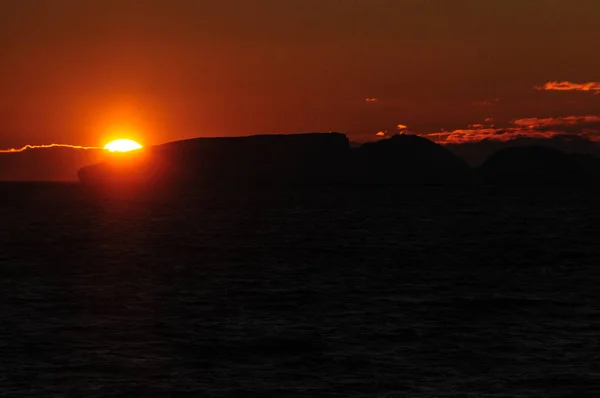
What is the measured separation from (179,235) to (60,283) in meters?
42.0

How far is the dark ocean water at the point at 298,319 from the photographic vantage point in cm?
2605

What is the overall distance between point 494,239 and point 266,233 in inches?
826

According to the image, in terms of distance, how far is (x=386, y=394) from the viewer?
2450cm

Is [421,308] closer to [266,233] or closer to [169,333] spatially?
[169,333]

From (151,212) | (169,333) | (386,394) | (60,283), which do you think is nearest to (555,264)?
(60,283)

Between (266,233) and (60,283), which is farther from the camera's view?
(266,233)

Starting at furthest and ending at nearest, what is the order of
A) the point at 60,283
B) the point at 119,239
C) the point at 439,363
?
the point at 119,239 → the point at 60,283 → the point at 439,363

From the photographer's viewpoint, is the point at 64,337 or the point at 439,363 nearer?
the point at 439,363

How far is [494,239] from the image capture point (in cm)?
8694

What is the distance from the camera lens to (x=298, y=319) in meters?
36.9

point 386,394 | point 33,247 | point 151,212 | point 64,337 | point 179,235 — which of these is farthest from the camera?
point 151,212

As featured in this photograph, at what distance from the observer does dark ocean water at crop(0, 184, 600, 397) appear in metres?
26.0

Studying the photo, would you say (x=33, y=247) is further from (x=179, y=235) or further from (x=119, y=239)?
(x=179, y=235)

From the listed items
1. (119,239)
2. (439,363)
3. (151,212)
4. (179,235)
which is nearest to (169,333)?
(439,363)
